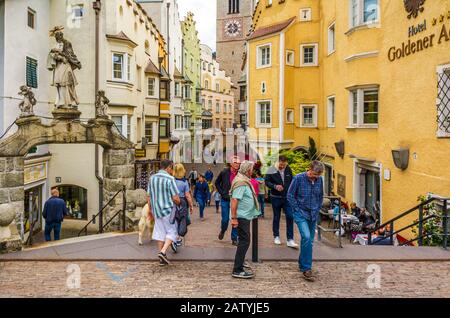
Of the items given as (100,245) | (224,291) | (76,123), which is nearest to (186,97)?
(76,123)

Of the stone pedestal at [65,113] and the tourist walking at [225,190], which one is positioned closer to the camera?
the tourist walking at [225,190]

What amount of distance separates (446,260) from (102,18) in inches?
691

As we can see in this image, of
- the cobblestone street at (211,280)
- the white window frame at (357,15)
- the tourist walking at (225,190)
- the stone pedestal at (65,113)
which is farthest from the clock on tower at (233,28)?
the cobblestone street at (211,280)

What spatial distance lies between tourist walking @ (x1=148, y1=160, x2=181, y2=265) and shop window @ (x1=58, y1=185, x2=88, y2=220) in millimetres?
12358

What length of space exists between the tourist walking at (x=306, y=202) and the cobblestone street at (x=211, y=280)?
49 centimetres

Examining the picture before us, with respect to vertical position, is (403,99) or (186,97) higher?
(186,97)

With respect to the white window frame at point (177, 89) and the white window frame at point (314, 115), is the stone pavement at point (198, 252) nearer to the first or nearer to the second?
the white window frame at point (314, 115)

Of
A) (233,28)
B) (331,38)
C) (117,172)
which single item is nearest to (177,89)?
(331,38)

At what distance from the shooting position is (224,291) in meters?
6.27

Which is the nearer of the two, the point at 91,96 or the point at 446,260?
the point at 446,260

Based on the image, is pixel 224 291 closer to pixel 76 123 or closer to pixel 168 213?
pixel 168 213

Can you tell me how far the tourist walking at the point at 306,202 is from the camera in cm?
687

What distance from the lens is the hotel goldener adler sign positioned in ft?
34.8

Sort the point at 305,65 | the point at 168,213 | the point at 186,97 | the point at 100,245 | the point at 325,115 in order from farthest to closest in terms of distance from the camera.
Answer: the point at 186,97 → the point at 305,65 → the point at 325,115 → the point at 100,245 → the point at 168,213
